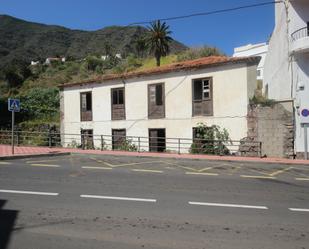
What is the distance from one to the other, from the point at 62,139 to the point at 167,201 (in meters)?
23.8

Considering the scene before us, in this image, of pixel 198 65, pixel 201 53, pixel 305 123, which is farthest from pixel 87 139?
pixel 201 53

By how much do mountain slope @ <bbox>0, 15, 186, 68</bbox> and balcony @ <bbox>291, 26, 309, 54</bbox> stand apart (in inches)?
3681

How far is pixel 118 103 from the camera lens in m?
28.8

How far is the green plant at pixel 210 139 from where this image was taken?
23281 mm

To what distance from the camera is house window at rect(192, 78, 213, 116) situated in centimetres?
2445

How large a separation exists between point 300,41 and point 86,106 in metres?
16.0

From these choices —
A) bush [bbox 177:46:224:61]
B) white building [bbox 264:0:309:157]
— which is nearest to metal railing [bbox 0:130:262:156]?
white building [bbox 264:0:309:157]

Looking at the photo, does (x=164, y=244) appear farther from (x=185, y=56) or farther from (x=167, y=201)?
(x=185, y=56)

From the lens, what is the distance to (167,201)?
8.98 meters

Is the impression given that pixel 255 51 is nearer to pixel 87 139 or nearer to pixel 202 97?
pixel 87 139

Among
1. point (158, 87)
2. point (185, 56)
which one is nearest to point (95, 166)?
point (158, 87)

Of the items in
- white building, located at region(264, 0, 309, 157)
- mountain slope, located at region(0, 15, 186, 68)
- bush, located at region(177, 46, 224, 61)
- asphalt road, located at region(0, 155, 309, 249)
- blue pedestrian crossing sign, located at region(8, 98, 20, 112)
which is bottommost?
asphalt road, located at region(0, 155, 309, 249)

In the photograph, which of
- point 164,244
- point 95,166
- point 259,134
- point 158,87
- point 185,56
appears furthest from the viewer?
point 185,56

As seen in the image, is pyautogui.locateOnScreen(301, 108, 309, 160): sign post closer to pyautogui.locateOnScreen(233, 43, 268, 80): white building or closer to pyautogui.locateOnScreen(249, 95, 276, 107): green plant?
pyautogui.locateOnScreen(249, 95, 276, 107): green plant
